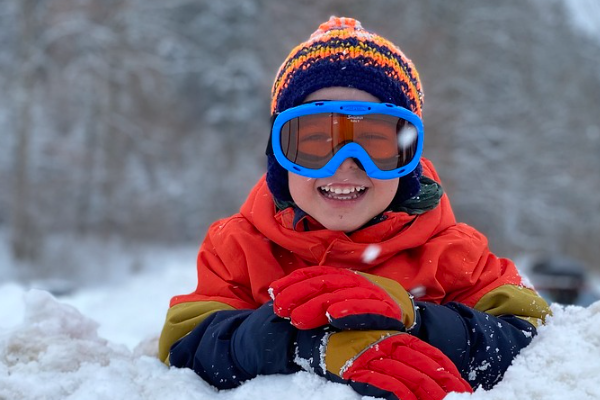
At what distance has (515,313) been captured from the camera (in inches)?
62.2

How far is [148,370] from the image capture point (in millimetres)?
1611

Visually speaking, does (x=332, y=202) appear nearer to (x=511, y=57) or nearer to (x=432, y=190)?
(x=432, y=190)

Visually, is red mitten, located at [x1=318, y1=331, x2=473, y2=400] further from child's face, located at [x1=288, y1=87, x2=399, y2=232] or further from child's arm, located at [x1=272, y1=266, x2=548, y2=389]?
child's face, located at [x1=288, y1=87, x2=399, y2=232]

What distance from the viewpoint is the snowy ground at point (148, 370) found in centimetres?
125

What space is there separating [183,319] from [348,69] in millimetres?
900

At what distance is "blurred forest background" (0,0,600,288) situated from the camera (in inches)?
633

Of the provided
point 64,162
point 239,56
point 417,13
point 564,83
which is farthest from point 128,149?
point 564,83

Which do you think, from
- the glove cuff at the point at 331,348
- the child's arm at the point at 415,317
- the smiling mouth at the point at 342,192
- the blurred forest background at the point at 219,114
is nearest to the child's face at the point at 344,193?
the smiling mouth at the point at 342,192

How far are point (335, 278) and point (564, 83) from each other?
865 inches

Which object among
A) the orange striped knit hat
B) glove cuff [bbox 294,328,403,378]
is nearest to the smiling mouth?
the orange striped knit hat

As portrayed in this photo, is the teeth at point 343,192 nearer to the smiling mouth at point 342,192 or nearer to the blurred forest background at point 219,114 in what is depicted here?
the smiling mouth at point 342,192

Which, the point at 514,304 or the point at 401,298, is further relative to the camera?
the point at 514,304

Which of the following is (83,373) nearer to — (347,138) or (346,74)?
(347,138)

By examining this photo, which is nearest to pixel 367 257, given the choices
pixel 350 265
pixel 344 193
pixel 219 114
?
pixel 350 265
